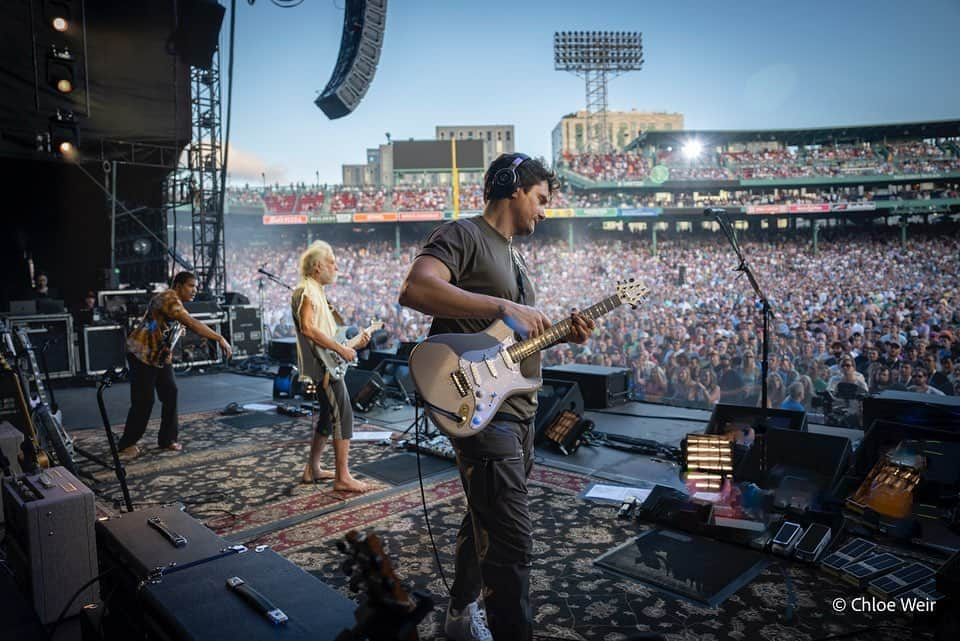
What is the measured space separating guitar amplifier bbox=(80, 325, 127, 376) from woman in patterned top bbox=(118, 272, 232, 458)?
5388 millimetres

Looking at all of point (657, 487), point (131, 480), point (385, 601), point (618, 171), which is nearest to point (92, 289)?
point (131, 480)

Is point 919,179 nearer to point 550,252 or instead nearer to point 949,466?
point 550,252

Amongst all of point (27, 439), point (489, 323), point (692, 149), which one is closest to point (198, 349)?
point (27, 439)

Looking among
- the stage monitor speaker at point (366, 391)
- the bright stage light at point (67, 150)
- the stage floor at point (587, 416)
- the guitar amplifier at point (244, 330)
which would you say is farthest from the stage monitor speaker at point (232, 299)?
the stage monitor speaker at point (366, 391)

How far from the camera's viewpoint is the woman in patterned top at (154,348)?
496 centimetres

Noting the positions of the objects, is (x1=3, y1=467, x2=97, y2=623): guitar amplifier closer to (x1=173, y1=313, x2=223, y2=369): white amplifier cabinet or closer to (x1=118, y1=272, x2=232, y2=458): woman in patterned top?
(x1=118, y1=272, x2=232, y2=458): woman in patterned top

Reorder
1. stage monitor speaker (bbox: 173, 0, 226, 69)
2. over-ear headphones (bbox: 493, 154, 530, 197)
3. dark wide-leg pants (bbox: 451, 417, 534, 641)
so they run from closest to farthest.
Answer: dark wide-leg pants (bbox: 451, 417, 534, 641) → over-ear headphones (bbox: 493, 154, 530, 197) → stage monitor speaker (bbox: 173, 0, 226, 69)

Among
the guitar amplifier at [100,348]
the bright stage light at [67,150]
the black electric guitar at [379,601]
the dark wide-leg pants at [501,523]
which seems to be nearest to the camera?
the black electric guitar at [379,601]

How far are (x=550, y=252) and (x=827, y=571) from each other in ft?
69.4

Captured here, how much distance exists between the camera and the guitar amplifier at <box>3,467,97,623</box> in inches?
92.0

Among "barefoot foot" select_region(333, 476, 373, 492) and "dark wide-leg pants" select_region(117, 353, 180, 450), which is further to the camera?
"dark wide-leg pants" select_region(117, 353, 180, 450)

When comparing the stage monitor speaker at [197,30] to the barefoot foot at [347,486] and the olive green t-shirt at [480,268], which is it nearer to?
the barefoot foot at [347,486]

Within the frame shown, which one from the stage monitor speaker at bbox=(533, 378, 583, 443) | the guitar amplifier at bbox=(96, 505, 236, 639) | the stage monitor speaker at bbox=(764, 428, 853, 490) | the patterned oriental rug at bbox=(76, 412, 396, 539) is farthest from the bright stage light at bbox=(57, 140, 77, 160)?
the stage monitor speaker at bbox=(764, 428, 853, 490)

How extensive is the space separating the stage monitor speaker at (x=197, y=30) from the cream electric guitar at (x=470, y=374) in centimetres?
945
